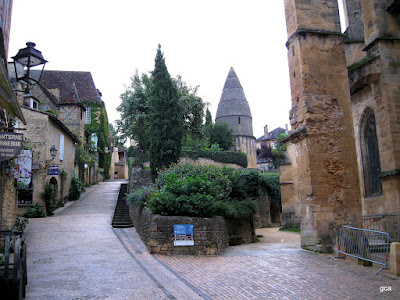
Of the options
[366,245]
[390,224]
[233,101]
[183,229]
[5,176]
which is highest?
[233,101]

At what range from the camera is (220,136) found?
48.8 m

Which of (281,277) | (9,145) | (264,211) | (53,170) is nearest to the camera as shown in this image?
(9,145)

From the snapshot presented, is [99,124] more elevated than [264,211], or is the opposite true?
[99,124]

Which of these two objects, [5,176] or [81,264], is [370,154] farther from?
[5,176]

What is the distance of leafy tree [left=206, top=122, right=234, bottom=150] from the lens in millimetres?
48688

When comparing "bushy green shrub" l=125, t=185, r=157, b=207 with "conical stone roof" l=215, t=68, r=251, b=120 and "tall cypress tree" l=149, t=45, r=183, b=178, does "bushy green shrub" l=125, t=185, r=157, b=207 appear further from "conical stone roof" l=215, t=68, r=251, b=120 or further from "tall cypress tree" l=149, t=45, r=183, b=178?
"conical stone roof" l=215, t=68, r=251, b=120

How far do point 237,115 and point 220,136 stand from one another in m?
7.76

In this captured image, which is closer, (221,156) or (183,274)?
(183,274)

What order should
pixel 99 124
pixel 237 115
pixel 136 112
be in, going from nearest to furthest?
pixel 136 112 → pixel 99 124 → pixel 237 115

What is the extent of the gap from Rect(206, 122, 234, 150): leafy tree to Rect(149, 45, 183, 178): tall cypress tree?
24.4 meters

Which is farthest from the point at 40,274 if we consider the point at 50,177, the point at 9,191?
the point at 50,177

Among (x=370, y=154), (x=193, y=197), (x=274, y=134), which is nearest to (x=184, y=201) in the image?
(x=193, y=197)

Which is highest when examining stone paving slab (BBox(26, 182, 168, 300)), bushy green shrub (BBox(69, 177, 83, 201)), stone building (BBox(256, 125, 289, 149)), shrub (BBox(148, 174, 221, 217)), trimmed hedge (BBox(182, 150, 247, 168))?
stone building (BBox(256, 125, 289, 149))

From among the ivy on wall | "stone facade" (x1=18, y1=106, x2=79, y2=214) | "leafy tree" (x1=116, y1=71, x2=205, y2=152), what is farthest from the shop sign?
the ivy on wall
